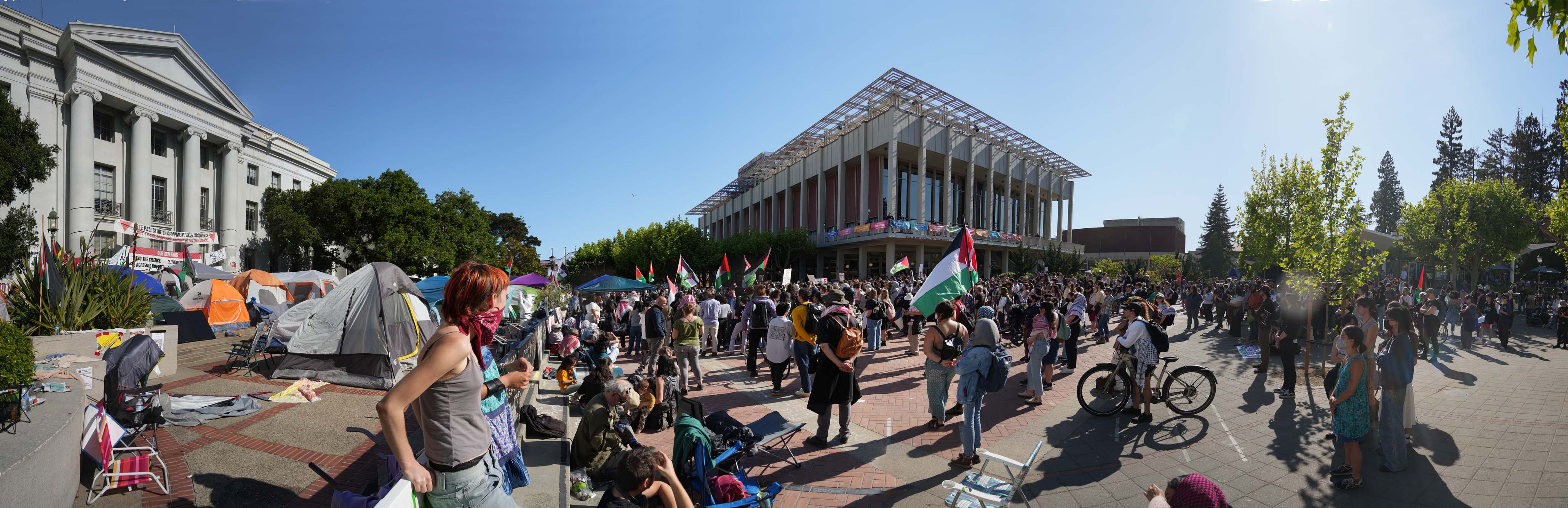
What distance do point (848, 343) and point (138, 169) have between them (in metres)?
40.0

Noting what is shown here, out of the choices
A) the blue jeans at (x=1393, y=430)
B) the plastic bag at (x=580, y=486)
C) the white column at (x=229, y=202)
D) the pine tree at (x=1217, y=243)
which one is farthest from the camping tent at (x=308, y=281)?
the pine tree at (x=1217, y=243)

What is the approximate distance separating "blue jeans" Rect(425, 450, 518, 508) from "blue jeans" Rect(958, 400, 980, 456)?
403 centimetres

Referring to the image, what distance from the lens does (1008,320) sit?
13.5 m

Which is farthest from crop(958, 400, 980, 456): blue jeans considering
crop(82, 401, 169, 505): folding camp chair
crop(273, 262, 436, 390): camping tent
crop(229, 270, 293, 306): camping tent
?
crop(229, 270, 293, 306): camping tent

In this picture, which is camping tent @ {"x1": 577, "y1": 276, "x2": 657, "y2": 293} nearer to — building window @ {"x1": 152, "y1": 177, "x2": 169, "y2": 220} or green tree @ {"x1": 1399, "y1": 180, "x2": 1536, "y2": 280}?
building window @ {"x1": 152, "y1": 177, "x2": 169, "y2": 220}

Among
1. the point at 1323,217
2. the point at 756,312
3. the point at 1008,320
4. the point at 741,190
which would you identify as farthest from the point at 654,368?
the point at 741,190

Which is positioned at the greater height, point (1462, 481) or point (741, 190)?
point (741, 190)

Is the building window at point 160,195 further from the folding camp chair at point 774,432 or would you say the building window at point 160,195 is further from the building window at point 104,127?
the folding camp chair at point 774,432

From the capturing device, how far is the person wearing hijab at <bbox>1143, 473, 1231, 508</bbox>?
9.05ft

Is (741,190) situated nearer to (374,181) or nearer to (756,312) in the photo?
(374,181)

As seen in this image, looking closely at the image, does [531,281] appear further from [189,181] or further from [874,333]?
[189,181]

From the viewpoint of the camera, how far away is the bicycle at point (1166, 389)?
639cm

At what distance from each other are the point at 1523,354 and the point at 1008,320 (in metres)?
10.1

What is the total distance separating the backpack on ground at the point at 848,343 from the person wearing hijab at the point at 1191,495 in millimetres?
2778
